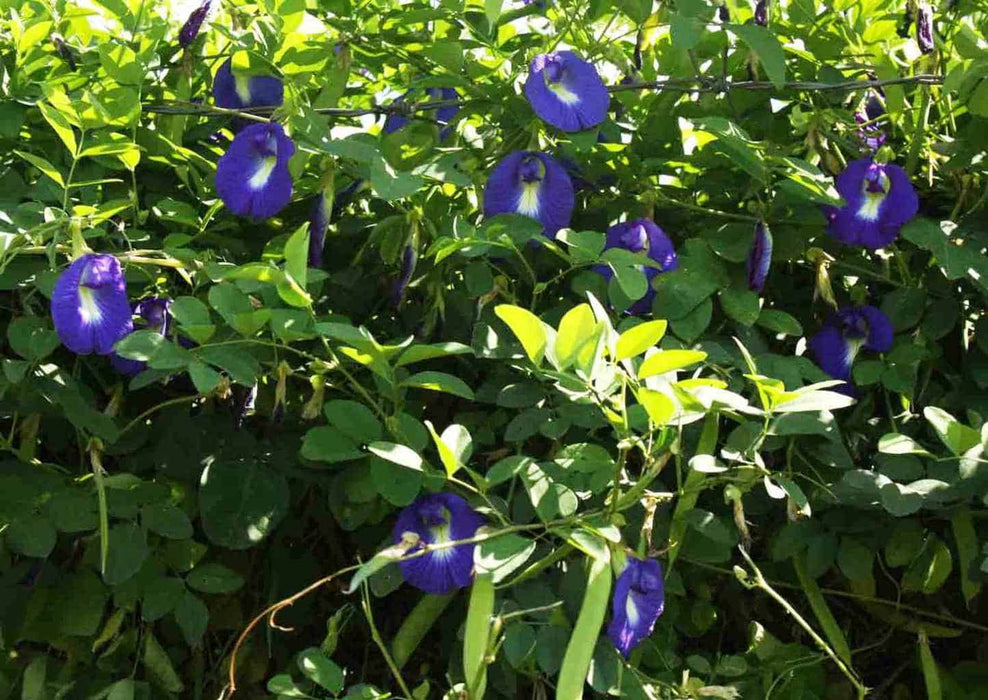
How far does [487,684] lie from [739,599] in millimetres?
357

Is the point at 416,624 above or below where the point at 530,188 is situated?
below

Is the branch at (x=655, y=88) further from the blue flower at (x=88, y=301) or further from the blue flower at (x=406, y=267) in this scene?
the blue flower at (x=88, y=301)

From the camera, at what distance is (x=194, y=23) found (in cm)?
164

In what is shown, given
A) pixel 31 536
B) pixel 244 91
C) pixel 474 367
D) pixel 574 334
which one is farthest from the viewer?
pixel 244 91

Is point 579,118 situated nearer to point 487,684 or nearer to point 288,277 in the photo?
point 288,277

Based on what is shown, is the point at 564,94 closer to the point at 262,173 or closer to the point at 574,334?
the point at 262,173

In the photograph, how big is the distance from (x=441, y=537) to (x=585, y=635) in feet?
0.80

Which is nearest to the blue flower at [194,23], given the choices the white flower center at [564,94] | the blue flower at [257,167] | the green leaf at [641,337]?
the blue flower at [257,167]

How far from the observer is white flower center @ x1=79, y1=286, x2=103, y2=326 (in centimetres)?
135

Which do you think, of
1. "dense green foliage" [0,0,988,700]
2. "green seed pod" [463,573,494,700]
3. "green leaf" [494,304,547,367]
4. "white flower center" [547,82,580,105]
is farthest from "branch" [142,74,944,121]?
"green seed pod" [463,573,494,700]

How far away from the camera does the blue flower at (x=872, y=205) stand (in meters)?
1.54

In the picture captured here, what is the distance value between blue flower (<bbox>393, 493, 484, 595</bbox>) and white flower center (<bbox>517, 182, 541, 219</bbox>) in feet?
1.08

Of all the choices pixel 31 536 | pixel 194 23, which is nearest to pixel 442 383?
pixel 31 536

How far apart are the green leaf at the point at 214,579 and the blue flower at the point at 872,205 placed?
30.4 inches
